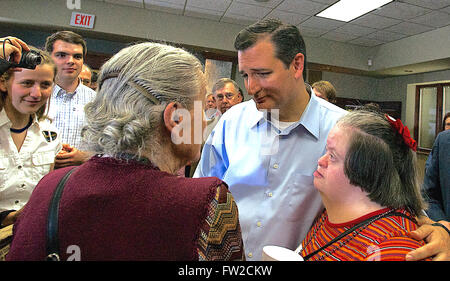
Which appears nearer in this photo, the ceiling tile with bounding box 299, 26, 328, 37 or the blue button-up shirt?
the blue button-up shirt

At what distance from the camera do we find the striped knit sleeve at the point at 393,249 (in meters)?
0.83

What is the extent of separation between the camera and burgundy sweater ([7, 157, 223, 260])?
58 cm

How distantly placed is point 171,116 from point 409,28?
257 inches

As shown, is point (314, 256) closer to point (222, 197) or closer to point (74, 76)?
point (222, 197)

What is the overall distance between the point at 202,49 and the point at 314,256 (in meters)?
5.69

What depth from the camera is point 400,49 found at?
6430 millimetres

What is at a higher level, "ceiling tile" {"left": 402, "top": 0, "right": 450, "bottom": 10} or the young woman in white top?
"ceiling tile" {"left": 402, "top": 0, "right": 450, "bottom": 10}

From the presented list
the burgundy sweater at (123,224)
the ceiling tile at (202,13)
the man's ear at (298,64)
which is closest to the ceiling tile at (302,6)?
the ceiling tile at (202,13)

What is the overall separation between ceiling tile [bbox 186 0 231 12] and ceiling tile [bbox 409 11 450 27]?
331 cm

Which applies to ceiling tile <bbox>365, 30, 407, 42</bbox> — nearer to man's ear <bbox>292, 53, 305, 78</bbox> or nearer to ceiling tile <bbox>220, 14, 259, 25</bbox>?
ceiling tile <bbox>220, 14, 259, 25</bbox>

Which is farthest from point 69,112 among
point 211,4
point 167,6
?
point 167,6

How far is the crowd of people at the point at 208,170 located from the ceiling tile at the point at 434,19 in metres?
4.61

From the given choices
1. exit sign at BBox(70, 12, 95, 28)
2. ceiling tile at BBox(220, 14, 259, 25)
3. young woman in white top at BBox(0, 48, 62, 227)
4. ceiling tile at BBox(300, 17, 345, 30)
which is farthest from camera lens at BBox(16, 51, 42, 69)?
ceiling tile at BBox(300, 17, 345, 30)

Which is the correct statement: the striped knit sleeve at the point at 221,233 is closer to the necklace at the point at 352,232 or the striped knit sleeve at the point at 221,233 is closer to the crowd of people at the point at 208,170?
the crowd of people at the point at 208,170
